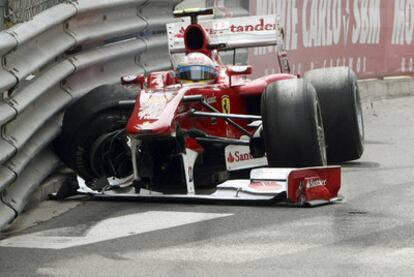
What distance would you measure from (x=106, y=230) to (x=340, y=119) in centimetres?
374

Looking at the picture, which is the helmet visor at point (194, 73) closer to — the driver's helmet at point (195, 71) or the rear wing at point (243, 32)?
the driver's helmet at point (195, 71)

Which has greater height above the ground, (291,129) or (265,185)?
(291,129)

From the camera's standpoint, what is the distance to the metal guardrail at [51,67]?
26.7 feet


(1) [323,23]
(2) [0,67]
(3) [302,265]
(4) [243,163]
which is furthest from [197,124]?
(1) [323,23]

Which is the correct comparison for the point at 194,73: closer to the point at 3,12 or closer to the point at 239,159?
the point at 239,159

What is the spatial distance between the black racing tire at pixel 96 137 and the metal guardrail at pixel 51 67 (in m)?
0.12

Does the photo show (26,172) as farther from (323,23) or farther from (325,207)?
(323,23)

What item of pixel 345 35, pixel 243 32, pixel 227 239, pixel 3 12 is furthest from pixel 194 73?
pixel 345 35

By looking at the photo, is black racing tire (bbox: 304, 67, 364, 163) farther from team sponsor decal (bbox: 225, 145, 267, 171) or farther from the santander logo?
the santander logo

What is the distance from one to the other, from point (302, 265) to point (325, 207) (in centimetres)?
219

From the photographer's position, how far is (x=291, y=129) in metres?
9.22

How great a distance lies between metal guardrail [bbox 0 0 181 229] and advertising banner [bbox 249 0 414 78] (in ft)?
14.4

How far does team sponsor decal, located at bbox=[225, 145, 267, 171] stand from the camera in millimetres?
10188

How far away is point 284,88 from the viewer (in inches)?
372
